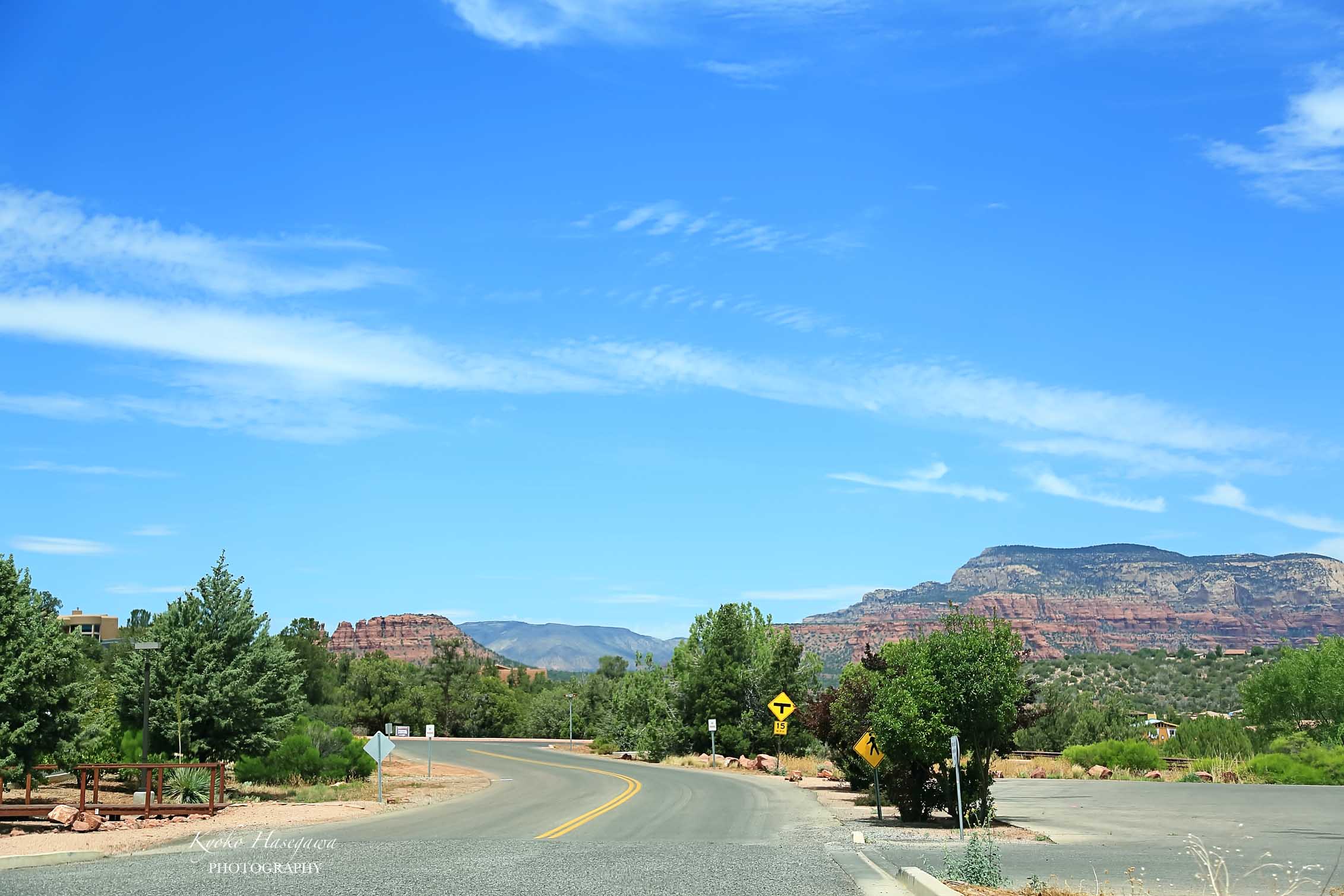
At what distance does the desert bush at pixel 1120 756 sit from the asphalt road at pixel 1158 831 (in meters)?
6.08

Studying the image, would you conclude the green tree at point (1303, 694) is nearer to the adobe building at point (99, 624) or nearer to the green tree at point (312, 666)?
the green tree at point (312, 666)

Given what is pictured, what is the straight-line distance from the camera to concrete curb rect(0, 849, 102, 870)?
18.8 meters

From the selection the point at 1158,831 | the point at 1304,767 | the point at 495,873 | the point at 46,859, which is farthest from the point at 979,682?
the point at 1304,767

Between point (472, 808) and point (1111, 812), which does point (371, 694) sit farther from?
point (1111, 812)

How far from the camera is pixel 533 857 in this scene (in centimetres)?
1922

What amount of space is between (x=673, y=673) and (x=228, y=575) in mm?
30263

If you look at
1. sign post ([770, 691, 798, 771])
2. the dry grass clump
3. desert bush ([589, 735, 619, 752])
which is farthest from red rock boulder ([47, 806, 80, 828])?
desert bush ([589, 735, 619, 752])

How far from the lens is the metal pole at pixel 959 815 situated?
1972 centimetres

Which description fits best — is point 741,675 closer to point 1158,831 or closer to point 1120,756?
point 1120,756

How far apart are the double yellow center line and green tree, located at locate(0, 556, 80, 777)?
12026 millimetres

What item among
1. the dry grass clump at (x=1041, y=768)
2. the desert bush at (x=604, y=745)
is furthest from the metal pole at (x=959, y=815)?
the desert bush at (x=604, y=745)

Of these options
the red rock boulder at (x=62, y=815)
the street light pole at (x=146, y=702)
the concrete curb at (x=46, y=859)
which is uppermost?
the street light pole at (x=146, y=702)

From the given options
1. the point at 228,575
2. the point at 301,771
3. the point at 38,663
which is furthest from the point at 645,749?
the point at 38,663

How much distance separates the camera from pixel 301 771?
1452 inches
